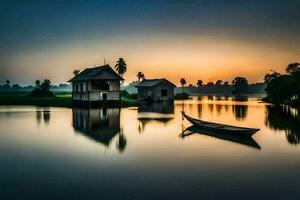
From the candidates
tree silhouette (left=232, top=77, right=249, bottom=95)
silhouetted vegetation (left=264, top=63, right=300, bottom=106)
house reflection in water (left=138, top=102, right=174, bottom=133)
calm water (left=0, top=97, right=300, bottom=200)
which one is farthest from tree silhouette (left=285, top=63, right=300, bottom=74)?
tree silhouette (left=232, top=77, right=249, bottom=95)

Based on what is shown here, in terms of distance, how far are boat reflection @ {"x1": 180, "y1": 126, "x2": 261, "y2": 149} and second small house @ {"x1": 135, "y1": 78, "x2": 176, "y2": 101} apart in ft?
157

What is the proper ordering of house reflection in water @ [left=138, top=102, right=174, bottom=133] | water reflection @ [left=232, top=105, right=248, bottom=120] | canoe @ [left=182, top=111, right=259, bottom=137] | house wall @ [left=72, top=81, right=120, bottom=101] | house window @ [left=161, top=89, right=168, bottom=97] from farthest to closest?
house window @ [left=161, top=89, right=168, bottom=97]
house wall @ [left=72, top=81, right=120, bottom=101]
water reflection @ [left=232, top=105, right=248, bottom=120]
house reflection in water @ [left=138, top=102, right=174, bottom=133]
canoe @ [left=182, top=111, right=259, bottom=137]

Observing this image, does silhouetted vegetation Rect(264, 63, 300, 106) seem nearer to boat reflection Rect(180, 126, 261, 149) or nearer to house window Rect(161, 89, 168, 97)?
house window Rect(161, 89, 168, 97)

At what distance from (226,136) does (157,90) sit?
53.0 meters

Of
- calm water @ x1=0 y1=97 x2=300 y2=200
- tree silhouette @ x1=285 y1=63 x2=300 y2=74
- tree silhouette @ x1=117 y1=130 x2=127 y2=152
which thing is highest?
tree silhouette @ x1=285 y1=63 x2=300 y2=74

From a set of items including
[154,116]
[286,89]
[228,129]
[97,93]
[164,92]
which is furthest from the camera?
[164,92]

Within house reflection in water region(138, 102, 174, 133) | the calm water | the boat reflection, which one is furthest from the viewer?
house reflection in water region(138, 102, 174, 133)

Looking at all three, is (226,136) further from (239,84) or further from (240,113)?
(239,84)

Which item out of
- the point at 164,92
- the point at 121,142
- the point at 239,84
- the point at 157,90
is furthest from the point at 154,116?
the point at 239,84

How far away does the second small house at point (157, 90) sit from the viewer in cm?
7425

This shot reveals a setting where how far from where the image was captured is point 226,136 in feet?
72.2

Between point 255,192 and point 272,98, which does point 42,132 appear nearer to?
point 255,192

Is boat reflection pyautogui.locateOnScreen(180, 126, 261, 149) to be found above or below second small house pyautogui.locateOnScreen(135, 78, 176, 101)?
below

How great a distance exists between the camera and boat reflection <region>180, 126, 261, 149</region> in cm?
Answer: 1915
